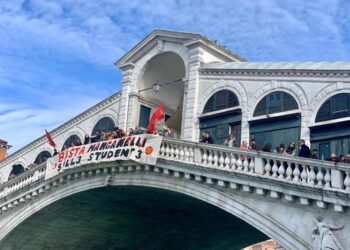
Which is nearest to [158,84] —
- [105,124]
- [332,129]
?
[105,124]

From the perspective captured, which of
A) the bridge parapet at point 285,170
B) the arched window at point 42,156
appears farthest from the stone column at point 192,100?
the arched window at point 42,156

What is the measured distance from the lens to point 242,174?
17828 millimetres

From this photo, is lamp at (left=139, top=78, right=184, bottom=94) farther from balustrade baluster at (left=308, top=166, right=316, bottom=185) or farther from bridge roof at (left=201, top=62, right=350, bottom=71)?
balustrade baluster at (left=308, top=166, right=316, bottom=185)

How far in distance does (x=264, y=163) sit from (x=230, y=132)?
19.1 feet

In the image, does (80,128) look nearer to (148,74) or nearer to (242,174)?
(148,74)

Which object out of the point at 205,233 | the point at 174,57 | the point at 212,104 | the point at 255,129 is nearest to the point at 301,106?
the point at 255,129

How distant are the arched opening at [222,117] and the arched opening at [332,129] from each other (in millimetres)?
3510

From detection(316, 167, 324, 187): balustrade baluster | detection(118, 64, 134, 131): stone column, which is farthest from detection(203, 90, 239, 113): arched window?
detection(316, 167, 324, 187): balustrade baluster

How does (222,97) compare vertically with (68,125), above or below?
above

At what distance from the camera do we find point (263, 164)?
17.5m

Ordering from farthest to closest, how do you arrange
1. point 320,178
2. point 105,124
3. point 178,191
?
point 105,124, point 178,191, point 320,178

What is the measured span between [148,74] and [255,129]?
7830 mm

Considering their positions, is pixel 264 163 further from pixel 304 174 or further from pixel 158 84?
pixel 158 84

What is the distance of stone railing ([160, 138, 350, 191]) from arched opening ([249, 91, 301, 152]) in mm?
3453
